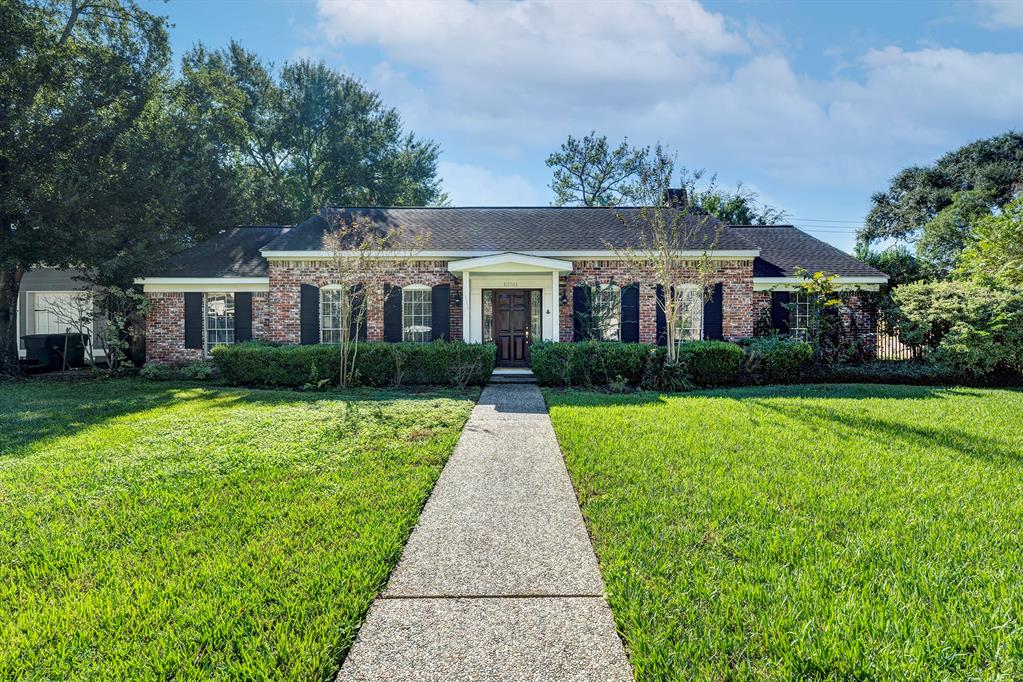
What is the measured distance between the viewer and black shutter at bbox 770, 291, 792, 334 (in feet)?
48.9

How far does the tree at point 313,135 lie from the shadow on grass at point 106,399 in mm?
16861

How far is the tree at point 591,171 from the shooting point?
109ft

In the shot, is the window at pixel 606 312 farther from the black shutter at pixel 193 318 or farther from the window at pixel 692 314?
the black shutter at pixel 193 318

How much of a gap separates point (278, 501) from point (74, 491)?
1.93 metres

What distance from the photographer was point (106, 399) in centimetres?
977

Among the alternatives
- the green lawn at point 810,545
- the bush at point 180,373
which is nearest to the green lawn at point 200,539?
the green lawn at point 810,545

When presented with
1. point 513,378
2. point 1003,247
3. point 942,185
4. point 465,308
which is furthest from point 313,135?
point 942,185

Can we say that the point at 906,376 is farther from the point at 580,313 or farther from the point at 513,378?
the point at 513,378

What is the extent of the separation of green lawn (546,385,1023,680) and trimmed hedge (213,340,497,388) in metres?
5.11

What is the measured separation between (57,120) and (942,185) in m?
43.1

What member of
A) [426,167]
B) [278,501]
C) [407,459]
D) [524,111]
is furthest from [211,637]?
[426,167]

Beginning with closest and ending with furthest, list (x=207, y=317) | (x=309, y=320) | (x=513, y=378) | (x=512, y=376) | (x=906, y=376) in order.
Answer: (x=906, y=376)
(x=513, y=378)
(x=512, y=376)
(x=309, y=320)
(x=207, y=317)

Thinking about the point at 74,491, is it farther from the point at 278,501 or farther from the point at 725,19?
the point at 725,19

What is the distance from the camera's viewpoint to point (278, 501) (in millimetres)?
4254
